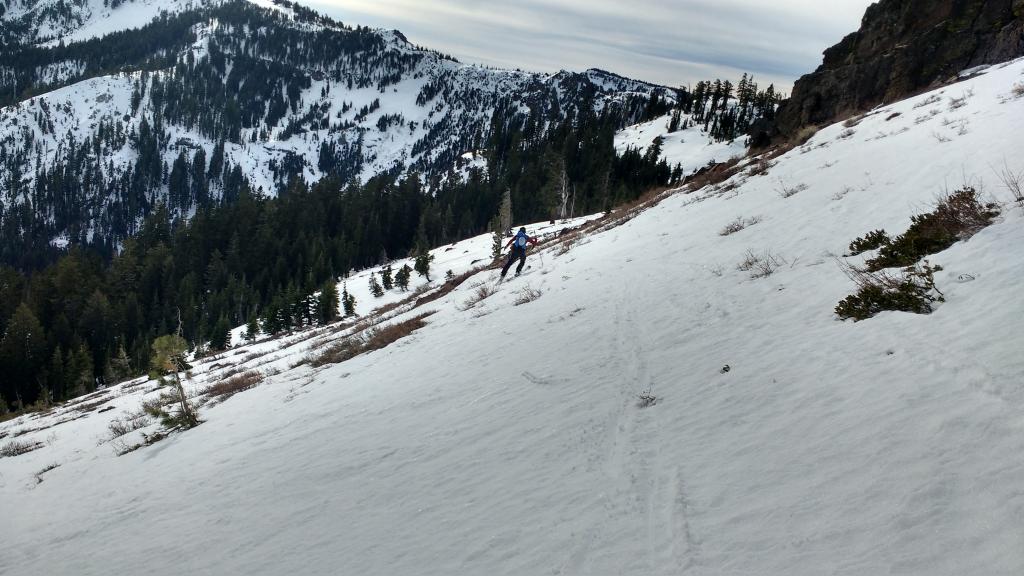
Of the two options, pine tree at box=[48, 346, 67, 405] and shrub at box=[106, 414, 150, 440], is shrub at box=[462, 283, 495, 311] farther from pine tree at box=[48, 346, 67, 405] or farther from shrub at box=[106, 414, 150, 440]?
pine tree at box=[48, 346, 67, 405]

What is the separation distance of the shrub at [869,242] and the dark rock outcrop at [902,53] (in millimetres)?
27991

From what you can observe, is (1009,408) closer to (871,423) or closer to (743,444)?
(871,423)

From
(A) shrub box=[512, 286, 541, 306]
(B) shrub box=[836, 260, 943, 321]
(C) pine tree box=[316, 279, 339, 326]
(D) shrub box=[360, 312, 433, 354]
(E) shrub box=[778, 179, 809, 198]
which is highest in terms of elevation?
(E) shrub box=[778, 179, 809, 198]

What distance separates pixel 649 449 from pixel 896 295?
11.4 ft

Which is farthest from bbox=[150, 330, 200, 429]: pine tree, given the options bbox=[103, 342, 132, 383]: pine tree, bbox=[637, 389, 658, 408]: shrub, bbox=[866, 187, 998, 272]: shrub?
bbox=[103, 342, 132, 383]: pine tree

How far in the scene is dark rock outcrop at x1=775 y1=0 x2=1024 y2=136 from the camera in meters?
30.5

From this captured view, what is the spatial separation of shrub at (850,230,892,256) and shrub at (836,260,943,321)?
5.11ft

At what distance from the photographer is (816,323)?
6.02 meters

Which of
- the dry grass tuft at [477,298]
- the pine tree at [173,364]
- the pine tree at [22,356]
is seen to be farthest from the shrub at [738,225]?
the pine tree at [22,356]

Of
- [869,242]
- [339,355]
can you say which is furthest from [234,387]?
[869,242]

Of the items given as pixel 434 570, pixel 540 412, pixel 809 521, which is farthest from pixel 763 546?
pixel 540 412

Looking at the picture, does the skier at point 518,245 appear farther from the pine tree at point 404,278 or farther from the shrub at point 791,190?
the pine tree at point 404,278

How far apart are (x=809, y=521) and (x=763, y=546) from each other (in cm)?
34

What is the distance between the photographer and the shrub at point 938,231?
6461 millimetres
